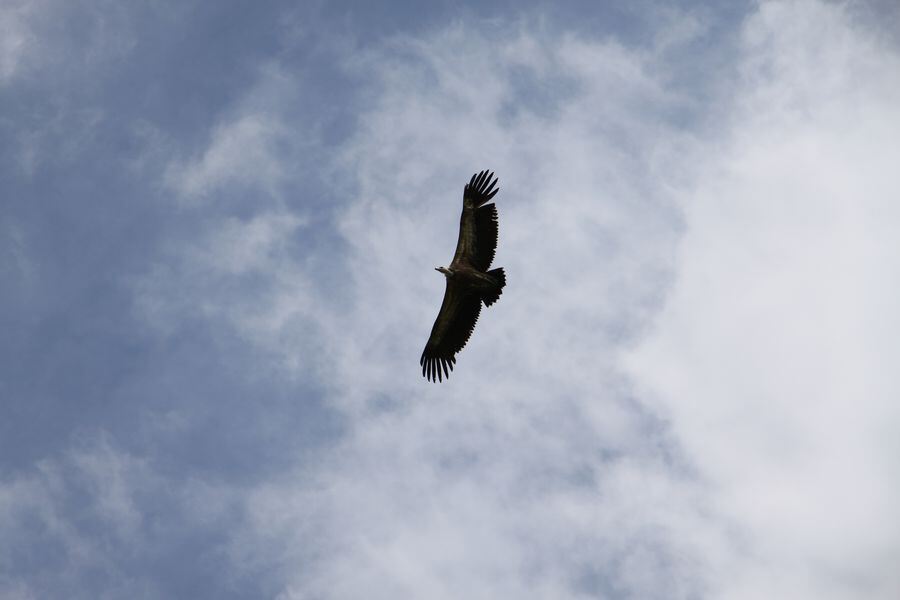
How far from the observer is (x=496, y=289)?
4088 cm

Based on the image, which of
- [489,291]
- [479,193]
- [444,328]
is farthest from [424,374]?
[479,193]

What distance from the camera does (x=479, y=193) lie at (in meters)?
40.5

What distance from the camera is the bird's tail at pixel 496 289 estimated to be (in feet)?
133

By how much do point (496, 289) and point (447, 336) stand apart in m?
3.64

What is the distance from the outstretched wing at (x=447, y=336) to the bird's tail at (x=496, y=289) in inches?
48.3

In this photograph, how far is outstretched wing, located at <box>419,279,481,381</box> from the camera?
42594 mm

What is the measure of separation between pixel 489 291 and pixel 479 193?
13.5 ft

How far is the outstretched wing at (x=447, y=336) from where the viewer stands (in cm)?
4259

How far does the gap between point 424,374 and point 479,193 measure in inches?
330

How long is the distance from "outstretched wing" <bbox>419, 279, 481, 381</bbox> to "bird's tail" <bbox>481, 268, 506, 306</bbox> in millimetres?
1228

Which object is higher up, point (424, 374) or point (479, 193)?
point (479, 193)

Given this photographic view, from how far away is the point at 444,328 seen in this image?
42969 mm

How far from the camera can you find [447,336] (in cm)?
4306

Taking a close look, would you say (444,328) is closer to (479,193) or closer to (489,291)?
(489,291)
